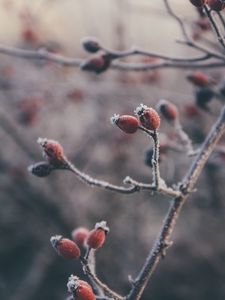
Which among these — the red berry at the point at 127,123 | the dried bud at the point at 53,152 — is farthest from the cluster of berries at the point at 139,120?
the dried bud at the point at 53,152

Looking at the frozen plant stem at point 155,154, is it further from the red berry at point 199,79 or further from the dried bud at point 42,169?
the red berry at point 199,79

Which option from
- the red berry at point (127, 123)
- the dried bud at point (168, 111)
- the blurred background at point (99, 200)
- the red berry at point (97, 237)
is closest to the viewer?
the red berry at point (127, 123)

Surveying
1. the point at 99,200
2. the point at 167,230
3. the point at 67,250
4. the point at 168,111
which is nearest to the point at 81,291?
the point at 67,250

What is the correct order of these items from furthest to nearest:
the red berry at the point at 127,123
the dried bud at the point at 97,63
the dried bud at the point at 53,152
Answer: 1. the dried bud at the point at 97,63
2. the dried bud at the point at 53,152
3. the red berry at the point at 127,123

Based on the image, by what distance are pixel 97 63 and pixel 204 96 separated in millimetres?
755

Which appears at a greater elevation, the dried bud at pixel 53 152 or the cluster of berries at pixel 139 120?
the cluster of berries at pixel 139 120

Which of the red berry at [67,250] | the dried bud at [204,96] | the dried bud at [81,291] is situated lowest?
the dried bud at [81,291]

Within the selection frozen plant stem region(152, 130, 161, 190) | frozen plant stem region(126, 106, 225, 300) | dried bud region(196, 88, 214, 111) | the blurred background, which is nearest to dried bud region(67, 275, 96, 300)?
frozen plant stem region(126, 106, 225, 300)

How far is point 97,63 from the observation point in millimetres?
2502

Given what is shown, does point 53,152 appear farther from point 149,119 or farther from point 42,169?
point 149,119

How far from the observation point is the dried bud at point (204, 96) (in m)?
2.80

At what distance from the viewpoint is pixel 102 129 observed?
6.93 metres

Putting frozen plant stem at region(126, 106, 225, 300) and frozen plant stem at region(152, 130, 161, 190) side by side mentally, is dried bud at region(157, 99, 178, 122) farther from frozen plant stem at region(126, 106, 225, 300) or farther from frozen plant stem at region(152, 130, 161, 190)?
frozen plant stem at region(152, 130, 161, 190)

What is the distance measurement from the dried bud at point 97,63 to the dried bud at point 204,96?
0.66m
